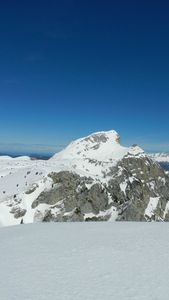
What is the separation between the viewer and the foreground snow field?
31.0ft

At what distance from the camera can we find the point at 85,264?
12.0 meters

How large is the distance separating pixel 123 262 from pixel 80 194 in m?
188

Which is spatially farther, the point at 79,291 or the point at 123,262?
the point at 123,262

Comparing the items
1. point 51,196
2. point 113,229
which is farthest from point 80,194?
point 113,229

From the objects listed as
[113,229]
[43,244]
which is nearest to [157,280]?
[43,244]

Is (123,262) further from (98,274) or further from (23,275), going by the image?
(23,275)

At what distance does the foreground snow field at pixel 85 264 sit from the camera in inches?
372

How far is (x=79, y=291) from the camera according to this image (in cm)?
948

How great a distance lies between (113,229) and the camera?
1894cm

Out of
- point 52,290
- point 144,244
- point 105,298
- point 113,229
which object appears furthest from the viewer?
point 113,229

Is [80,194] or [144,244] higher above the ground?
[144,244]

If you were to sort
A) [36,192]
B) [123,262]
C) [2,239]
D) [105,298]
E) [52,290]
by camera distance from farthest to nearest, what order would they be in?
[36,192] → [2,239] → [123,262] → [52,290] → [105,298]

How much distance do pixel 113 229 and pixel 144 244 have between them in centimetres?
442

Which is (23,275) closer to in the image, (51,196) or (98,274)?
(98,274)
